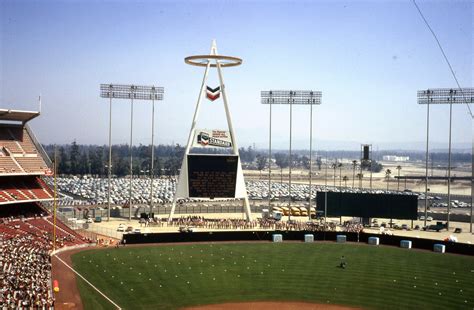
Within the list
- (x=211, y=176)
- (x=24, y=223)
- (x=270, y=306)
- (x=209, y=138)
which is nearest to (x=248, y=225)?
(x=211, y=176)

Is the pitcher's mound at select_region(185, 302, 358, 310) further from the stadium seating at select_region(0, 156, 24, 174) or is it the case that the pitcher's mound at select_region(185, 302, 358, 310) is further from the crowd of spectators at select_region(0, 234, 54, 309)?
the stadium seating at select_region(0, 156, 24, 174)

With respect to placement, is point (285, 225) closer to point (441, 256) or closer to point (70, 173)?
point (441, 256)

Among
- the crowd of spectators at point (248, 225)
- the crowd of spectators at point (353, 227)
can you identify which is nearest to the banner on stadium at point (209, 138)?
the crowd of spectators at point (248, 225)

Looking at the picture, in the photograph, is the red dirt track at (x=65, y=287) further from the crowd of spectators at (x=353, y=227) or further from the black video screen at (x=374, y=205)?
the black video screen at (x=374, y=205)

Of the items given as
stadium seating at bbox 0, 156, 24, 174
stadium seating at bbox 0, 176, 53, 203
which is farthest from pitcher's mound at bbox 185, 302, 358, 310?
stadium seating at bbox 0, 156, 24, 174

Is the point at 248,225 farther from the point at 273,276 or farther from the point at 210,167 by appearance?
the point at 273,276
